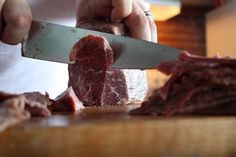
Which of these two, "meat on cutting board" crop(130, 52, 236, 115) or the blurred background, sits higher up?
the blurred background

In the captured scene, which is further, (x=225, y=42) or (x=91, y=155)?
(x=225, y=42)

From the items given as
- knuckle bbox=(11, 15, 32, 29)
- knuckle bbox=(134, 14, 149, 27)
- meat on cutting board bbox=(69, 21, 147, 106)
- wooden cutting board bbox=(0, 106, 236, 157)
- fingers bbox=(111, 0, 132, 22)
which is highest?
fingers bbox=(111, 0, 132, 22)

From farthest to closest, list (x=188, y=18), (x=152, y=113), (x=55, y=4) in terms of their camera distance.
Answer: (x=188, y=18) < (x=55, y=4) < (x=152, y=113)

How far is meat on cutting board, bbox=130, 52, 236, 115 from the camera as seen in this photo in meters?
0.77

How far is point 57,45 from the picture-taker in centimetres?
126

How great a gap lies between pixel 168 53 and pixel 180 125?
26.7 inches

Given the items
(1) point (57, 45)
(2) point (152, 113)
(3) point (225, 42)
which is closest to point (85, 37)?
(1) point (57, 45)

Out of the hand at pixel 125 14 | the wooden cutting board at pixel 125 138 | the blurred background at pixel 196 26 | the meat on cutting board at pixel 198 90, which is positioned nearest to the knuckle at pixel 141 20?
the hand at pixel 125 14

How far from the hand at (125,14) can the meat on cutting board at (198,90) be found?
0.61m

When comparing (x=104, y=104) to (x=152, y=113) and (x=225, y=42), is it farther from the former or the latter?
(x=225, y=42)

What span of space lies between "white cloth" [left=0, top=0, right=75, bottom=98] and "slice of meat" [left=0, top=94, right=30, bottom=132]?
723mm

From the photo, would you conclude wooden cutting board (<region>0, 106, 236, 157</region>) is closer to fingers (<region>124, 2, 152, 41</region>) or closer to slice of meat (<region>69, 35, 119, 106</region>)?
slice of meat (<region>69, 35, 119, 106</region>)

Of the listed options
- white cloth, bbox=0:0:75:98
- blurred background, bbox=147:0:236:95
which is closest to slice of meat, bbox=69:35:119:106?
white cloth, bbox=0:0:75:98

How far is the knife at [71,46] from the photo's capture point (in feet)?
4.05
